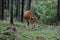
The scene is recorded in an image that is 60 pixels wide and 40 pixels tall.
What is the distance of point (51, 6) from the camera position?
29.4 meters

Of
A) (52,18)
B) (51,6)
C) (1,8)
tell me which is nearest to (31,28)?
(1,8)

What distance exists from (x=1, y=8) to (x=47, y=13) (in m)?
7.86

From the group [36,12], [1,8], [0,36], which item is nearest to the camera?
[0,36]

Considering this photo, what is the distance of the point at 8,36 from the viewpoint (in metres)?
9.58

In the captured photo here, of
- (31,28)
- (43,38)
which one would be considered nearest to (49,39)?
(43,38)

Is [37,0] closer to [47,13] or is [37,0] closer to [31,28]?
[47,13]

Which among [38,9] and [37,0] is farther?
[37,0]

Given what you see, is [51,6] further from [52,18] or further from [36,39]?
[36,39]

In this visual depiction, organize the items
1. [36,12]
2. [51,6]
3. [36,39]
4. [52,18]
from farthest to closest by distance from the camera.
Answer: [36,12] < [51,6] < [52,18] < [36,39]

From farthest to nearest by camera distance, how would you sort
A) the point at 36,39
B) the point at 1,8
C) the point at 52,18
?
the point at 52,18 → the point at 1,8 → the point at 36,39

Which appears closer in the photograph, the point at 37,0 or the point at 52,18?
the point at 52,18

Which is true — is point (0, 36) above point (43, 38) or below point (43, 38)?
above

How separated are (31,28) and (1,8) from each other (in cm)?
774

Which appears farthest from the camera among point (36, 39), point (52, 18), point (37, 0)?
point (37, 0)
